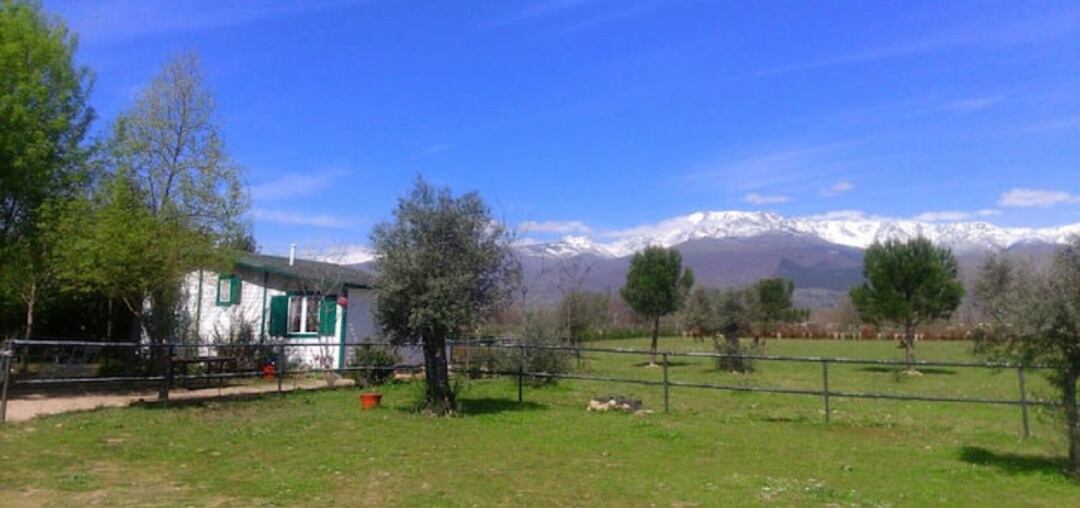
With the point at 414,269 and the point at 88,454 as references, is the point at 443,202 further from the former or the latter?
the point at 88,454

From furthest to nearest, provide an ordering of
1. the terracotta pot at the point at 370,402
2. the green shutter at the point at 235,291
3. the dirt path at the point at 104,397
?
the green shutter at the point at 235,291 → the terracotta pot at the point at 370,402 → the dirt path at the point at 104,397

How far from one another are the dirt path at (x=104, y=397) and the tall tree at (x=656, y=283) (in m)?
22.0

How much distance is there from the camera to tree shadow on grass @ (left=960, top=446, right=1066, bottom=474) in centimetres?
990

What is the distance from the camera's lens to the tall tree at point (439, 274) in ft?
48.3

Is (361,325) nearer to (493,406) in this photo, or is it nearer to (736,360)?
(493,406)

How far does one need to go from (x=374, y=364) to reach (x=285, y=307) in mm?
4728

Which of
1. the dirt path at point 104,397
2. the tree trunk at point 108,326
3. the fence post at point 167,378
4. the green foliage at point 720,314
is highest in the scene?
the green foliage at point 720,314

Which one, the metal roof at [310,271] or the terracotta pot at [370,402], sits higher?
the metal roof at [310,271]

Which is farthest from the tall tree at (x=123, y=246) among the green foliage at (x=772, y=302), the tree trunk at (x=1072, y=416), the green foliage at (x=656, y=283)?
the green foliage at (x=772, y=302)

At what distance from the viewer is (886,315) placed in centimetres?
3547

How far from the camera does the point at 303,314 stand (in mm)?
24188

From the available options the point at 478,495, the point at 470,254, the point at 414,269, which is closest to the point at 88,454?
the point at 478,495

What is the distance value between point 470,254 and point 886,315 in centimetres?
2607

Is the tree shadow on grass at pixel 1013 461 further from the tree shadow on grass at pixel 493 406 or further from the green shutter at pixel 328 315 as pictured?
the green shutter at pixel 328 315
